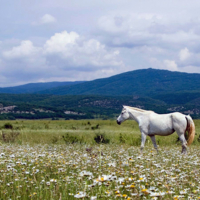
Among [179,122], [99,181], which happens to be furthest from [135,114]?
[99,181]

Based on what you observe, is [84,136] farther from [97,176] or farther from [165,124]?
[97,176]

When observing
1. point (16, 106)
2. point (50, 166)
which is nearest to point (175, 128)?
point (50, 166)

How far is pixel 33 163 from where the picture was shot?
7930 mm

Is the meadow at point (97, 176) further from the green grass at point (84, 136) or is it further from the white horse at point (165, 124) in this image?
the white horse at point (165, 124)

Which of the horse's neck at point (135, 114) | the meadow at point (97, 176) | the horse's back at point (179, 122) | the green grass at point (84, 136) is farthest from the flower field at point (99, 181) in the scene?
the horse's neck at point (135, 114)

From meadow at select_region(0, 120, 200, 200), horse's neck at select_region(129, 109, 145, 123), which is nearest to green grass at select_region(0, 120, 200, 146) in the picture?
horse's neck at select_region(129, 109, 145, 123)

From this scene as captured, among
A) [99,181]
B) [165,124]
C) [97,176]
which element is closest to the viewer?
[99,181]

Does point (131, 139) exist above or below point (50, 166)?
below

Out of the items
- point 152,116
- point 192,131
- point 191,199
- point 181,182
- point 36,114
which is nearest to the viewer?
point 191,199

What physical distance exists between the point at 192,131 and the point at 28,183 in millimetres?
9444

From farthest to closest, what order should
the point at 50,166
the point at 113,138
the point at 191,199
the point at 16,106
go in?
the point at 16,106, the point at 113,138, the point at 50,166, the point at 191,199

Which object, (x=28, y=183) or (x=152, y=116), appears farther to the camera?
(x=152, y=116)

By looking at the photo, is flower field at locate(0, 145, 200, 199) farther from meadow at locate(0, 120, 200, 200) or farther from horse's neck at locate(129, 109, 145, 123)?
horse's neck at locate(129, 109, 145, 123)

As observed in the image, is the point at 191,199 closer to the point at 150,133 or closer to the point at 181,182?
the point at 181,182
